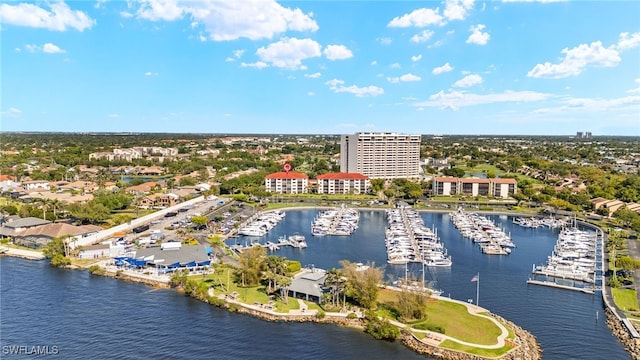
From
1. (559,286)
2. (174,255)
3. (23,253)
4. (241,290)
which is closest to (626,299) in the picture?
(559,286)

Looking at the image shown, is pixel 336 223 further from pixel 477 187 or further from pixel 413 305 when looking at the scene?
pixel 477 187

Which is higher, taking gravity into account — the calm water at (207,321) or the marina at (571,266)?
the marina at (571,266)

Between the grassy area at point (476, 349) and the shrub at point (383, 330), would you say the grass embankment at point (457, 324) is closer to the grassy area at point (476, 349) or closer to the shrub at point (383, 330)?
the grassy area at point (476, 349)

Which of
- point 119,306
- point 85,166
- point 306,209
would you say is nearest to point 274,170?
point 306,209

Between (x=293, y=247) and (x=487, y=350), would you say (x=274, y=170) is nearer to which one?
(x=293, y=247)

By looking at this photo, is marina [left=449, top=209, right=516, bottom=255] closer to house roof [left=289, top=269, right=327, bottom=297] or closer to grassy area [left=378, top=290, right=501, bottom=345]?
grassy area [left=378, top=290, right=501, bottom=345]

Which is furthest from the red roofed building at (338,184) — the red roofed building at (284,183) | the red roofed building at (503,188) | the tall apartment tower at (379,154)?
the red roofed building at (503,188)

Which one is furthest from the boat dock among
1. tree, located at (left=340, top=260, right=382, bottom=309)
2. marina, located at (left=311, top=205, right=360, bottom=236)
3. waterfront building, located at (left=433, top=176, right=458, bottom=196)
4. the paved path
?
waterfront building, located at (left=433, top=176, right=458, bottom=196)
